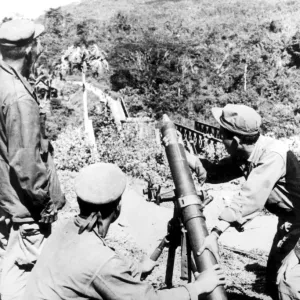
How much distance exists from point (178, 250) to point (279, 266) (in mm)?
2104

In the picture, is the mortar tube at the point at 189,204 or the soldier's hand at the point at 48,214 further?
the soldier's hand at the point at 48,214

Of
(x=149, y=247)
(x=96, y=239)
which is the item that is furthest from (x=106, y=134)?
(x=96, y=239)

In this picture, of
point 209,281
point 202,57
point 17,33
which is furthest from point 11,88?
point 202,57

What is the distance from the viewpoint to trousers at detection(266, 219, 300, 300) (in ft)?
9.09

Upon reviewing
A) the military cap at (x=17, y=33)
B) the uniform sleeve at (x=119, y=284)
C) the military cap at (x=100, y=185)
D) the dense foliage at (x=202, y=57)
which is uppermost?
the military cap at (x=17, y=33)

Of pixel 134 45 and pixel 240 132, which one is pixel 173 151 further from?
pixel 134 45

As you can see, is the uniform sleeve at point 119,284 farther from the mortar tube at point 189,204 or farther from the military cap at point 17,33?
the military cap at point 17,33

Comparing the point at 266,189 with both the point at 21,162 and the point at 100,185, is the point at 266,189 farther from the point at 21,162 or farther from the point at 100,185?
the point at 21,162

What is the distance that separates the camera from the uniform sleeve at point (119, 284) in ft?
6.41

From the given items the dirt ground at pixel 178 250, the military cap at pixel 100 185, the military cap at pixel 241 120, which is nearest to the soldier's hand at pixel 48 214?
the dirt ground at pixel 178 250

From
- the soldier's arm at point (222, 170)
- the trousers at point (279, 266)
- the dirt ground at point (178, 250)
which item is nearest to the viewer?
the trousers at point (279, 266)

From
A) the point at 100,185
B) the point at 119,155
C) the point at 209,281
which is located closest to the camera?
the point at 100,185

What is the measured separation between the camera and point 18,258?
3.15 metres

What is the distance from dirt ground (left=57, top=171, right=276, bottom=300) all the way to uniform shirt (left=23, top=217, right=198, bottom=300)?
160cm
